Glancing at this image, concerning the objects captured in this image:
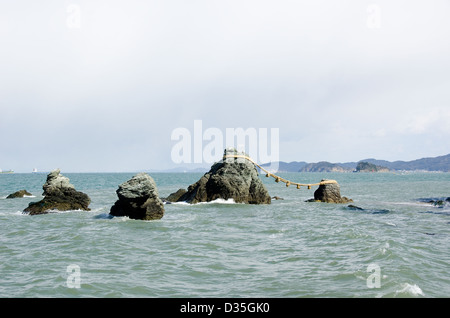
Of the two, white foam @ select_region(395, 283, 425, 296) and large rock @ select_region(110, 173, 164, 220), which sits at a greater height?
large rock @ select_region(110, 173, 164, 220)

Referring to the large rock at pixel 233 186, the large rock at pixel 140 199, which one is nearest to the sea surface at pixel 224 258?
the large rock at pixel 140 199

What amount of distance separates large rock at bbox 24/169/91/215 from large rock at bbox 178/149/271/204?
957 centimetres

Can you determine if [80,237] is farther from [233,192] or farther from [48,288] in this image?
[233,192]

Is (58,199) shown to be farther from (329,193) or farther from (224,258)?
(329,193)

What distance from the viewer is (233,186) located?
105 feet

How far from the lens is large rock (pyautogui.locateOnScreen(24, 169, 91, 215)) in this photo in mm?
25219

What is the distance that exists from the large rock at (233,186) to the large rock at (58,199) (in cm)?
957

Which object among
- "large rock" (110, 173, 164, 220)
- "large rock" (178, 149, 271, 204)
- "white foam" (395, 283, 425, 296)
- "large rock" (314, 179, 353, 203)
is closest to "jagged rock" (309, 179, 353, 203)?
"large rock" (314, 179, 353, 203)

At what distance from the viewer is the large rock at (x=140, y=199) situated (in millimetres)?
19969

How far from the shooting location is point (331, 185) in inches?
1351

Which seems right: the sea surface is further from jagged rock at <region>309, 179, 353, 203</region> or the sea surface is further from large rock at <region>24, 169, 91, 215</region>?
jagged rock at <region>309, 179, 353, 203</region>

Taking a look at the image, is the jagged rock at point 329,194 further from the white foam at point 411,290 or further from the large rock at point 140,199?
the white foam at point 411,290
